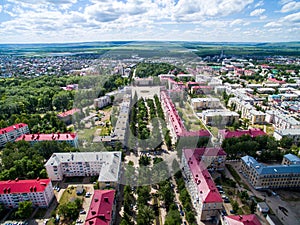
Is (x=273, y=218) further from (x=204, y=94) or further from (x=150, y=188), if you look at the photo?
(x=204, y=94)

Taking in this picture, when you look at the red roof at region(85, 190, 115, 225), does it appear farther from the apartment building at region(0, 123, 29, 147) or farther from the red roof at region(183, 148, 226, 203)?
the apartment building at region(0, 123, 29, 147)

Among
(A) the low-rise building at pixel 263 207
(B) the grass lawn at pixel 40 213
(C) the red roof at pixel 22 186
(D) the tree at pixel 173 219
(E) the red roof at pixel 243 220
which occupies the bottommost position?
(B) the grass lawn at pixel 40 213

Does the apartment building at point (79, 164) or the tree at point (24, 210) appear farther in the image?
the apartment building at point (79, 164)

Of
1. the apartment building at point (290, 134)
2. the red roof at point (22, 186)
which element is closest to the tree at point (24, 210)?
the red roof at point (22, 186)

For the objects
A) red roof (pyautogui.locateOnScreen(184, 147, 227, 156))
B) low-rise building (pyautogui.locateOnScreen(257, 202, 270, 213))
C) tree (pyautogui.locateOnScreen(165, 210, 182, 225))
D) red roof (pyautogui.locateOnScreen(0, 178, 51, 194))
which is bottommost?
low-rise building (pyautogui.locateOnScreen(257, 202, 270, 213))

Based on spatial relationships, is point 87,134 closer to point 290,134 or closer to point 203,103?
point 203,103

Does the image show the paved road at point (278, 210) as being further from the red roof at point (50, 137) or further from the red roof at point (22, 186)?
the red roof at point (50, 137)

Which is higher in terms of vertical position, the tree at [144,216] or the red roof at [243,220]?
the red roof at [243,220]

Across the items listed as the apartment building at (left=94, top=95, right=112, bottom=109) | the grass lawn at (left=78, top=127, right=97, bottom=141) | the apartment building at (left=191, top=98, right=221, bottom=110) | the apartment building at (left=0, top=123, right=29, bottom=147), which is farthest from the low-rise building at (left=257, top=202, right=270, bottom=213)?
the apartment building at (left=94, top=95, right=112, bottom=109)

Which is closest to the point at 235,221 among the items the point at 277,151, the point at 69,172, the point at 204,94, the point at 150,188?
the point at 150,188
